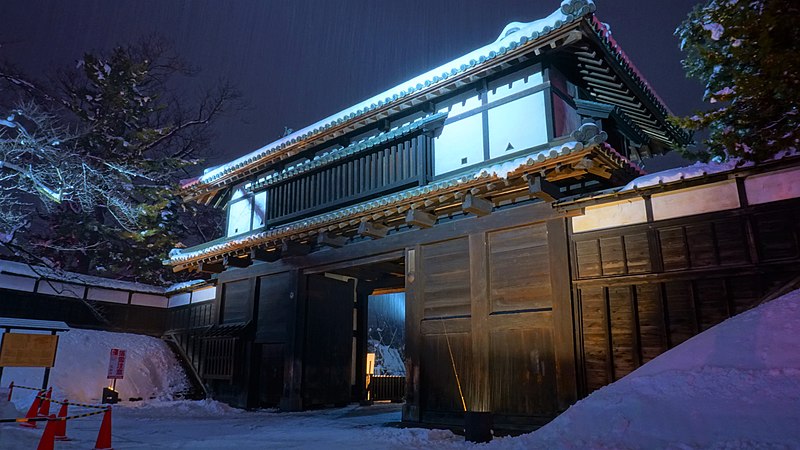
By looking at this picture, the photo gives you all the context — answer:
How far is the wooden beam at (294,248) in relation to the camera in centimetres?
1334

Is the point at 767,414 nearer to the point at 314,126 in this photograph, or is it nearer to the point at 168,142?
the point at 314,126

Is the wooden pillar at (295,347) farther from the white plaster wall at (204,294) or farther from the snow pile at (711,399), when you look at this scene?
the snow pile at (711,399)

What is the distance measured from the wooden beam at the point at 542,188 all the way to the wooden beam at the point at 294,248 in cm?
696

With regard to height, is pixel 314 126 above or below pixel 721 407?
above

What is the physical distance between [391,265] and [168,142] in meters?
18.1

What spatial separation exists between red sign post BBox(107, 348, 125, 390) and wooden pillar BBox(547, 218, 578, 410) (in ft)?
46.2

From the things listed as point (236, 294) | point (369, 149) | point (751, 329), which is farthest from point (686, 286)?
point (236, 294)

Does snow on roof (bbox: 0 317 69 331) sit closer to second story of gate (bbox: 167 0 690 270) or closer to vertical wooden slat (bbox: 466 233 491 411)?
second story of gate (bbox: 167 0 690 270)

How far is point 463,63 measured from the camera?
10555mm

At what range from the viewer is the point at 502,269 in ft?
33.0

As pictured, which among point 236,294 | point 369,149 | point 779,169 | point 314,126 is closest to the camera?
point 779,169

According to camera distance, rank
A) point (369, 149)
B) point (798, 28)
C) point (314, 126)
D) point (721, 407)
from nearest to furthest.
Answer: point (721, 407) < point (798, 28) < point (369, 149) < point (314, 126)

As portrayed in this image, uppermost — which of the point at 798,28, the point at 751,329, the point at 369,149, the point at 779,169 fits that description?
the point at 369,149

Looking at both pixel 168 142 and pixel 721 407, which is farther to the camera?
pixel 168 142
